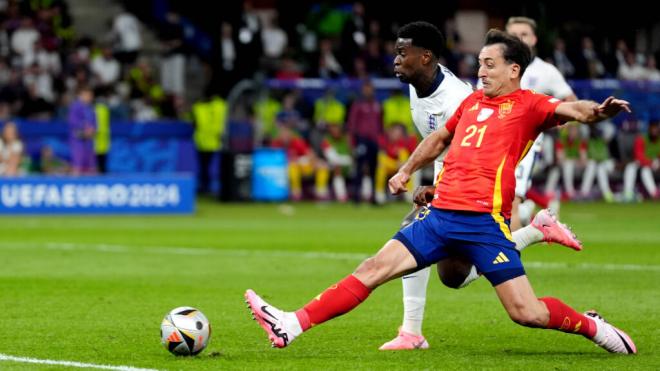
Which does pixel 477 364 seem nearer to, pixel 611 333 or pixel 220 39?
pixel 611 333

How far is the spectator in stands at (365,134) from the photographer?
25.7 metres

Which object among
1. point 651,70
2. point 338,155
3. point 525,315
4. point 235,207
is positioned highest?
point 651,70

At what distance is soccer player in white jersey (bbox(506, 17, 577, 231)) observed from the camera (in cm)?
1165

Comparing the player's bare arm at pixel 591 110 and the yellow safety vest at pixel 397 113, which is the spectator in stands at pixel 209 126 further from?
the player's bare arm at pixel 591 110

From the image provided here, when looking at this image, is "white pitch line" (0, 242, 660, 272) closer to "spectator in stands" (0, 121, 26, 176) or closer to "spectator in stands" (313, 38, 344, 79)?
"spectator in stands" (0, 121, 26, 176)

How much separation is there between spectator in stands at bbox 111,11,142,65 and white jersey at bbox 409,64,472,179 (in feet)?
72.8

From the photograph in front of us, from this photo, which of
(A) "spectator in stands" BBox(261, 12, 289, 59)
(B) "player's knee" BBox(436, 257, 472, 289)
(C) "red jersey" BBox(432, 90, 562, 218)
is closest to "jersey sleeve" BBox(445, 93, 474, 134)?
(C) "red jersey" BBox(432, 90, 562, 218)

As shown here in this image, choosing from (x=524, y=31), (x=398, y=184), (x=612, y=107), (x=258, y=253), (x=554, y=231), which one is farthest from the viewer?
(x=258, y=253)

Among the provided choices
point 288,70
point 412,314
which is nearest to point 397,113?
point 288,70

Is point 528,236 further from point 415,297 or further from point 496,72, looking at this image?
point 496,72

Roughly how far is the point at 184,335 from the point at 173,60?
76.8 ft

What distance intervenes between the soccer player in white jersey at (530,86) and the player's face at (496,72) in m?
3.17

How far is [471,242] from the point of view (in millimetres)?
7906

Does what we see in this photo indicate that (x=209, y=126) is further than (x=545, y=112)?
Yes
